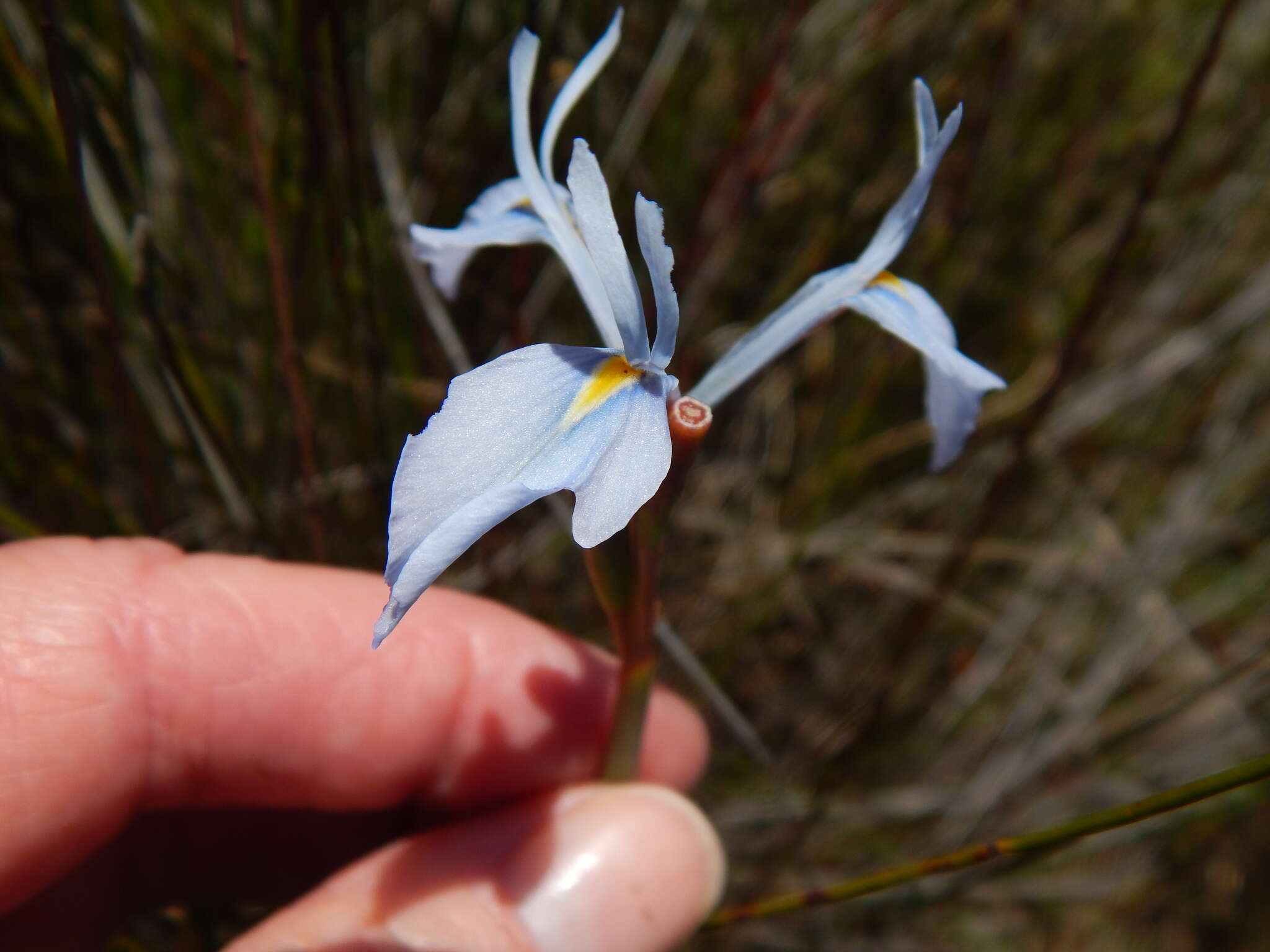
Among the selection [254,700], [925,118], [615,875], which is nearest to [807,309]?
[925,118]

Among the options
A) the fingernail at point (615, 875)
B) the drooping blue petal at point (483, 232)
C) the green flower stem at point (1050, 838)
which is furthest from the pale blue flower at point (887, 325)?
the fingernail at point (615, 875)

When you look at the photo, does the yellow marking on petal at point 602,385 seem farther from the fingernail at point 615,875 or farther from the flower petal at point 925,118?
the fingernail at point 615,875

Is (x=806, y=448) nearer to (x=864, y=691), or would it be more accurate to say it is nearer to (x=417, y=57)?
(x=864, y=691)

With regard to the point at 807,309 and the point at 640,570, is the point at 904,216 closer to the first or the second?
the point at 807,309

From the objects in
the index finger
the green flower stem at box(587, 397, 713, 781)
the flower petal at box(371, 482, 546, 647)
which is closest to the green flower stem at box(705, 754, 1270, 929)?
the green flower stem at box(587, 397, 713, 781)

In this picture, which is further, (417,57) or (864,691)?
(417,57)

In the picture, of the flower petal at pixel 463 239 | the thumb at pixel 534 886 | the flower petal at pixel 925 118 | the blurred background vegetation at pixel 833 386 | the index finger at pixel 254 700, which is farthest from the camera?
the blurred background vegetation at pixel 833 386

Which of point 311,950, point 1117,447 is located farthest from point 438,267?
point 1117,447
